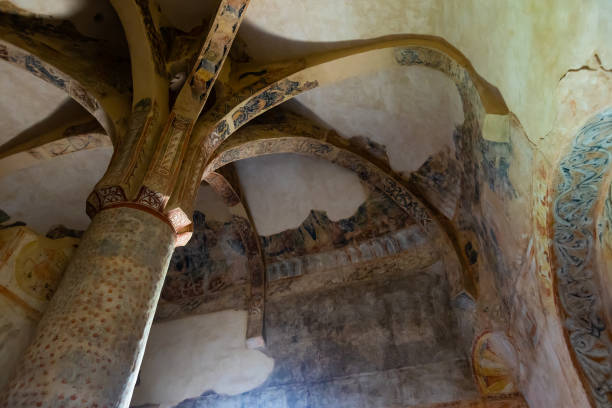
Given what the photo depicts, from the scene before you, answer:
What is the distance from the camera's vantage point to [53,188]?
7.52 metres

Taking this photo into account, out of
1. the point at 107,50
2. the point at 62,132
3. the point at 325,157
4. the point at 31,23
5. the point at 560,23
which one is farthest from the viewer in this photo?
the point at 325,157

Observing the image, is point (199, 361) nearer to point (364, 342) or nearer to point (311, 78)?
point (364, 342)

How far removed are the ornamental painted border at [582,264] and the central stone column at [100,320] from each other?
10.4ft

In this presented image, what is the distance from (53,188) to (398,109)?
18.0ft

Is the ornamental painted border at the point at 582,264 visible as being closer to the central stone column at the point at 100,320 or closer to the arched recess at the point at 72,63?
the central stone column at the point at 100,320

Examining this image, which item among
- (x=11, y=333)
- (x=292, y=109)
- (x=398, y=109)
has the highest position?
(x=292, y=109)

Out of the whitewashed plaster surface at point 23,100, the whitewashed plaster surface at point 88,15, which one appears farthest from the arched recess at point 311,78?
the whitewashed plaster surface at point 23,100

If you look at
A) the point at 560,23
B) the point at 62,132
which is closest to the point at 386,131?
the point at 560,23

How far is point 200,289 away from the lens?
7.98 m

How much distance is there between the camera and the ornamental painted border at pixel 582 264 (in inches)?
133

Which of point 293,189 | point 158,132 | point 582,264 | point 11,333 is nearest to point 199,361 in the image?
point 293,189

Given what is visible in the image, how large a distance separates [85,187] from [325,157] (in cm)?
390

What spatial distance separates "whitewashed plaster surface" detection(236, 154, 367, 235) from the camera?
7535mm

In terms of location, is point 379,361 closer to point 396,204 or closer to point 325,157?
point 396,204
